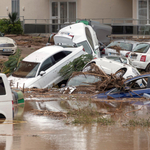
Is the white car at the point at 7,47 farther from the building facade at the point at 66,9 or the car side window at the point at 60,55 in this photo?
the building facade at the point at 66,9

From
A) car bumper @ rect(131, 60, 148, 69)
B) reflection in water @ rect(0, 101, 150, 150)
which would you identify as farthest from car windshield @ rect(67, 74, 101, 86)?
car bumper @ rect(131, 60, 148, 69)

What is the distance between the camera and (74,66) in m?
15.3

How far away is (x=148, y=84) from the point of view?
37.6 ft

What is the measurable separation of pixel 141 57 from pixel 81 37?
3.42 meters

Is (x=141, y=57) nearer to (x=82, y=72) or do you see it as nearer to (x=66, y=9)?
(x=82, y=72)

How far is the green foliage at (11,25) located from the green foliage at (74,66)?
1590 cm

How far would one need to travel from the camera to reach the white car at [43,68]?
14209mm

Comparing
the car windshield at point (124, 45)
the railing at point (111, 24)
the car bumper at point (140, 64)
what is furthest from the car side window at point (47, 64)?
the railing at point (111, 24)

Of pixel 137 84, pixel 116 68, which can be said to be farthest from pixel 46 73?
pixel 137 84

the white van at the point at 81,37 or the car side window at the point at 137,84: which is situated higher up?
the white van at the point at 81,37

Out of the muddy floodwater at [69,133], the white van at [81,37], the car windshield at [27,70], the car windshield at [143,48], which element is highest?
the white van at [81,37]

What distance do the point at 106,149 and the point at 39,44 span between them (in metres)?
21.5

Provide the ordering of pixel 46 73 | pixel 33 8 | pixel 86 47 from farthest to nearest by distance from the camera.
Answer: pixel 33 8 → pixel 86 47 → pixel 46 73

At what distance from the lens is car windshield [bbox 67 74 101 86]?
13087 millimetres
